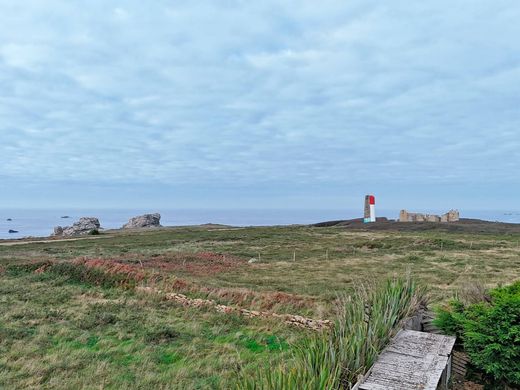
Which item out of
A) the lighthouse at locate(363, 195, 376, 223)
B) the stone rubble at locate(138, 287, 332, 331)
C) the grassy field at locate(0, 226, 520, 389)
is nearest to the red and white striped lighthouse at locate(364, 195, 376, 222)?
the lighthouse at locate(363, 195, 376, 223)

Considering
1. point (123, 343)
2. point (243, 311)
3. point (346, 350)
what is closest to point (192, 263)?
point (243, 311)

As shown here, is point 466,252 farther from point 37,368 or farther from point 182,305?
point 37,368

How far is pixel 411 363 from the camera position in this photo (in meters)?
5.02

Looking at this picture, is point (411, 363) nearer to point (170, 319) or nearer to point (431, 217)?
point (170, 319)

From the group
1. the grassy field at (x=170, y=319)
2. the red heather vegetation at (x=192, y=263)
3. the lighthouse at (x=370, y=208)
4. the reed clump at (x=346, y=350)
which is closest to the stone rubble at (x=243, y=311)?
the grassy field at (x=170, y=319)

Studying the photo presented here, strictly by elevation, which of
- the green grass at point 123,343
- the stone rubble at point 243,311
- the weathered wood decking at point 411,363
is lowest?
the green grass at point 123,343

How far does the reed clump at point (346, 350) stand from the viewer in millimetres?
4309

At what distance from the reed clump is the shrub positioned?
1020 millimetres

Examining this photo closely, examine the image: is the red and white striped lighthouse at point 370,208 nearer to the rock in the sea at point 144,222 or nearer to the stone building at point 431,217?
the stone building at point 431,217

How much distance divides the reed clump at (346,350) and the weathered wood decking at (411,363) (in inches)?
6.0

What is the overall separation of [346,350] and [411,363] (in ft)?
2.74

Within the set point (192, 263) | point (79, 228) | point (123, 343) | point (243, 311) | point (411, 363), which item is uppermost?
point (79, 228)

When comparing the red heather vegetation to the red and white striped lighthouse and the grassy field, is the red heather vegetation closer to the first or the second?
the grassy field

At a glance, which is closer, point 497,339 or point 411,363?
point 411,363
